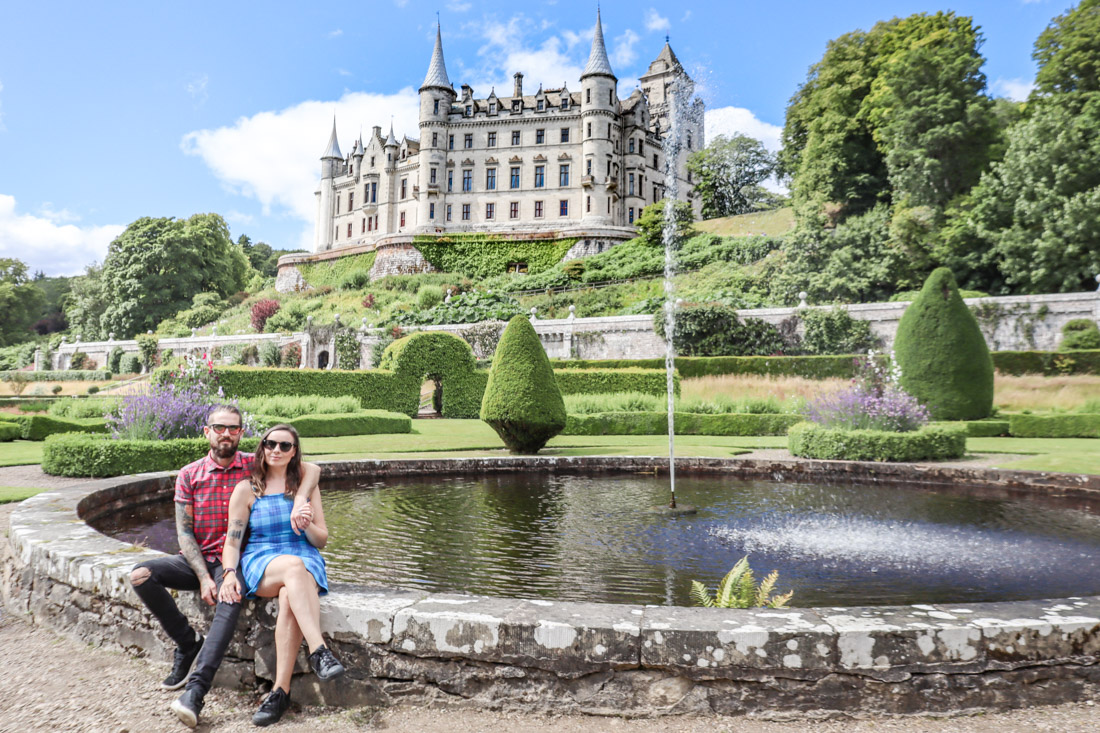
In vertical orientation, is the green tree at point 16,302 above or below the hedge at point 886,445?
above

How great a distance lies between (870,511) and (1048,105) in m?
27.0

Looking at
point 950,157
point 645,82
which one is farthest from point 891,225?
point 645,82

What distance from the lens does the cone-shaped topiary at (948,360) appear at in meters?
14.9

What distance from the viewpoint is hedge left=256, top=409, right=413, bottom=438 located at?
15.4 meters

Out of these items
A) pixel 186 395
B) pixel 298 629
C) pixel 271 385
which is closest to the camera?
pixel 298 629

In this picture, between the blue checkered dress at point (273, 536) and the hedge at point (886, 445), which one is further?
the hedge at point (886, 445)

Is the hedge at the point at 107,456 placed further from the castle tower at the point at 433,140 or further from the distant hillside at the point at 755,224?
the castle tower at the point at 433,140

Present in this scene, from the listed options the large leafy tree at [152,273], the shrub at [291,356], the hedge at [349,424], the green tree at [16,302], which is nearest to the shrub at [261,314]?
the large leafy tree at [152,273]

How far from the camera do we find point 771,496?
8016 mm

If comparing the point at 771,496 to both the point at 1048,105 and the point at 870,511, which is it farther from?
the point at 1048,105

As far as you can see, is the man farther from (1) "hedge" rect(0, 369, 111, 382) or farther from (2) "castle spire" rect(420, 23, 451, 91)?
(2) "castle spire" rect(420, 23, 451, 91)

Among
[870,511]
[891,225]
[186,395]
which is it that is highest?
[891,225]

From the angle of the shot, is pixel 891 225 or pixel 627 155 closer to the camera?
pixel 891 225

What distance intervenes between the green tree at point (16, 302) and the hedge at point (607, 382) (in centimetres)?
5648
